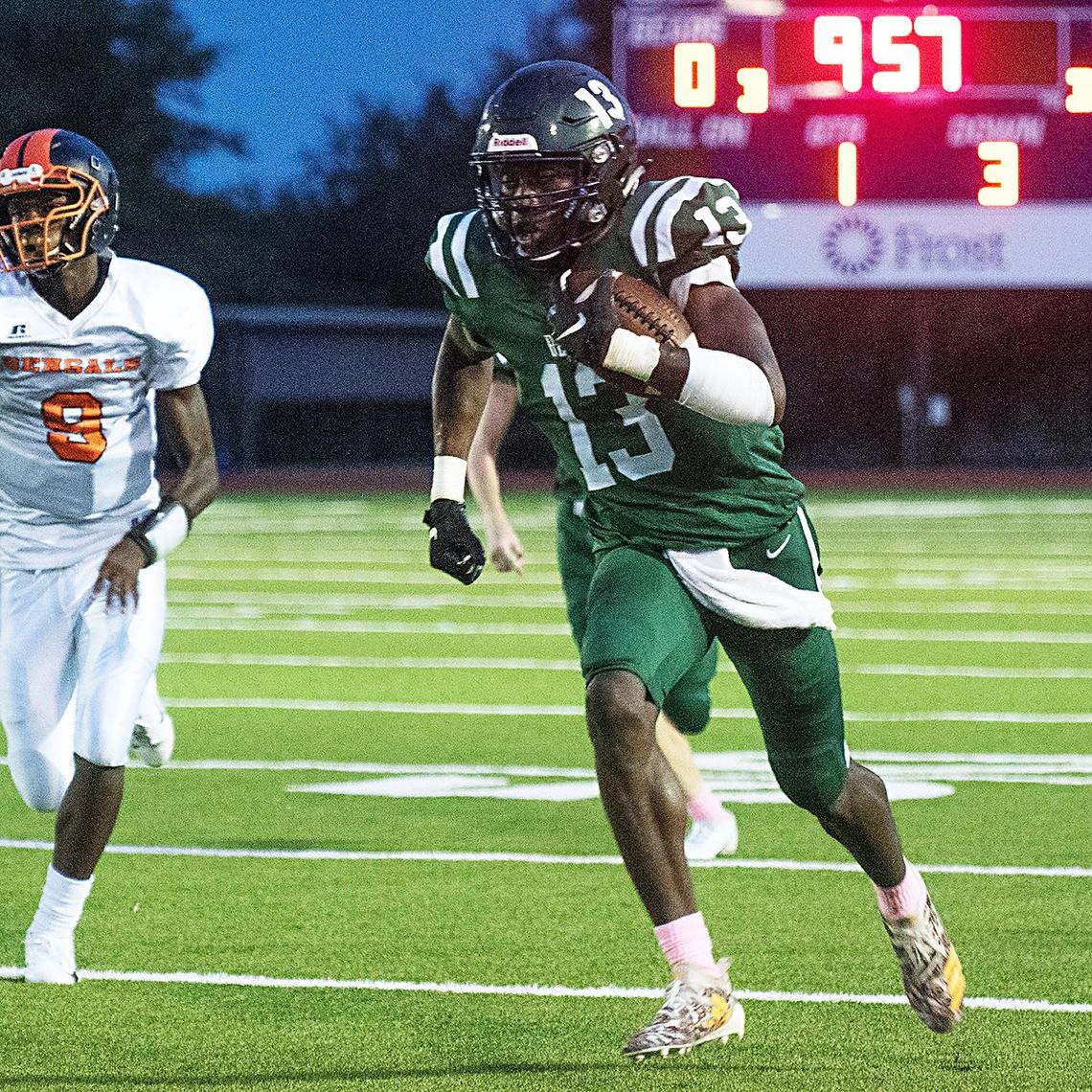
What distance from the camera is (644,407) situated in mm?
4043

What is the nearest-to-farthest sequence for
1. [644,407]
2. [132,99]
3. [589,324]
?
[589,324], [644,407], [132,99]

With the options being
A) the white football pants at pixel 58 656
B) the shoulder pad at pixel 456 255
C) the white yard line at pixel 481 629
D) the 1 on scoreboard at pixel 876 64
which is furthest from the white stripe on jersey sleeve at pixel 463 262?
the 1 on scoreboard at pixel 876 64

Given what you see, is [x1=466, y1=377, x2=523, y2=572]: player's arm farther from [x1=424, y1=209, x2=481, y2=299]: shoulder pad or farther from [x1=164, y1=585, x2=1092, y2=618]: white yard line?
[x1=164, y1=585, x2=1092, y2=618]: white yard line

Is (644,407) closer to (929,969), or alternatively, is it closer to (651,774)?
(651,774)

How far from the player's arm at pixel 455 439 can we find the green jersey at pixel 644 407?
0.18 m

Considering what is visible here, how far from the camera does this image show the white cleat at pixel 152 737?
5.19 metres

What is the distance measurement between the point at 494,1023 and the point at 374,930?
86 cm

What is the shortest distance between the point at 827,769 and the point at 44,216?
194cm

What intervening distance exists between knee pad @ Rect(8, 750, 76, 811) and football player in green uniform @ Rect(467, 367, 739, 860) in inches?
56.1

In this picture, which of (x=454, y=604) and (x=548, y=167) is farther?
(x=454, y=604)

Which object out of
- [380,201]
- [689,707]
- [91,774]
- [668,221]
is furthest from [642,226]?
[380,201]

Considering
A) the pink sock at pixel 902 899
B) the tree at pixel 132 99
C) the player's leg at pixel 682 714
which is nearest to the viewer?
the pink sock at pixel 902 899

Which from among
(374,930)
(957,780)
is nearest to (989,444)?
(957,780)

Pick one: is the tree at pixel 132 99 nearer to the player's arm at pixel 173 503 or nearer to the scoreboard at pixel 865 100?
the scoreboard at pixel 865 100
